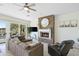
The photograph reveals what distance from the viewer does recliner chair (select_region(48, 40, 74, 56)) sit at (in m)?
2.59

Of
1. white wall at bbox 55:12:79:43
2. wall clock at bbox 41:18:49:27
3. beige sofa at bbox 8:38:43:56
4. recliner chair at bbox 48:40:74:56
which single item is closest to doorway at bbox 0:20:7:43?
beige sofa at bbox 8:38:43:56

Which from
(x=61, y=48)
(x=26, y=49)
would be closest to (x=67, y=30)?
(x=61, y=48)

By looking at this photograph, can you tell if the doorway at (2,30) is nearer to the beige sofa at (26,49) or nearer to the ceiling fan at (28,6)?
the beige sofa at (26,49)

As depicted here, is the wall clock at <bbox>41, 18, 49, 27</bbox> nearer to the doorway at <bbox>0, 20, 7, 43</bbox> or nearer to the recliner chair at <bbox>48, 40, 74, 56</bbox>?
the recliner chair at <bbox>48, 40, 74, 56</bbox>

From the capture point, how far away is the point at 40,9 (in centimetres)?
257

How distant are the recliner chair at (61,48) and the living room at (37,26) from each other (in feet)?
0.09

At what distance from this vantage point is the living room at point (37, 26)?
2479 mm

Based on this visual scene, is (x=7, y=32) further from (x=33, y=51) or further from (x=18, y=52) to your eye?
(x=33, y=51)

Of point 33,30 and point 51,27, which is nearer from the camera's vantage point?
point 33,30

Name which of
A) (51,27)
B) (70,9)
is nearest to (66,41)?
(51,27)

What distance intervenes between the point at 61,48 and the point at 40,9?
124 cm

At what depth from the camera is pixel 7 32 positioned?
2.61 m

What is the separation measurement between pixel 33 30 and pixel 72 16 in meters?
1.08

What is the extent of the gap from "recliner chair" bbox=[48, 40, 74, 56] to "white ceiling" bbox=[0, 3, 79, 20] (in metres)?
0.81
